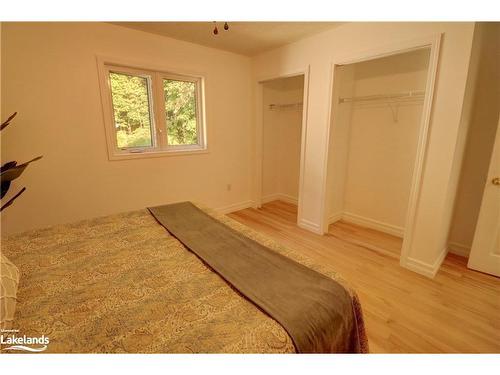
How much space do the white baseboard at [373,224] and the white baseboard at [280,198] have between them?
100 cm

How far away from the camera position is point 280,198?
14.9ft

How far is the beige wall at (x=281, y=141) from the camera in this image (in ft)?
13.1

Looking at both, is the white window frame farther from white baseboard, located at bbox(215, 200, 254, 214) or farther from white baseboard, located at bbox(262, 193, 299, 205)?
white baseboard, located at bbox(262, 193, 299, 205)

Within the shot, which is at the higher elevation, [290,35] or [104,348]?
[290,35]

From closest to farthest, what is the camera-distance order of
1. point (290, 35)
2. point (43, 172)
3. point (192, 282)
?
point (192, 282) < point (43, 172) < point (290, 35)

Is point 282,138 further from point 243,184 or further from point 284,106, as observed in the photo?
point 243,184

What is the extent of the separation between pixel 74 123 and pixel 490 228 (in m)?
4.02

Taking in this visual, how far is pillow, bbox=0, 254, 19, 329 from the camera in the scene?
2.85ft

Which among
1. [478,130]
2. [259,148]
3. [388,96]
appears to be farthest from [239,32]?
[478,130]

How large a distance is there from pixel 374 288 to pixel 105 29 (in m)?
3.51

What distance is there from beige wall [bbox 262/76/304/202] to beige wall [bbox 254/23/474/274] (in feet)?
2.95
